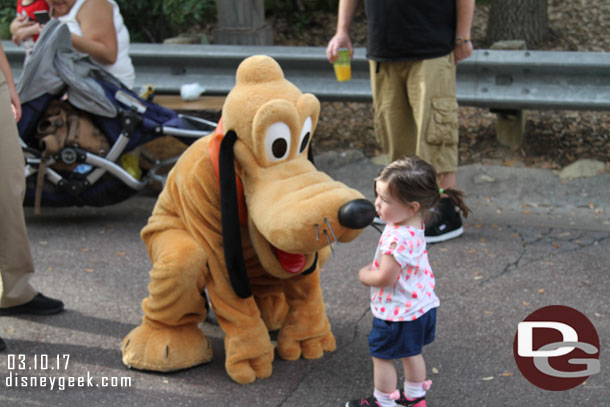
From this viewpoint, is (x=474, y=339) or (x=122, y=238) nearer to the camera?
(x=474, y=339)

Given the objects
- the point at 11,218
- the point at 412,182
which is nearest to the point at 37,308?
the point at 11,218

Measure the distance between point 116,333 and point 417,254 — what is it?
1.81 m

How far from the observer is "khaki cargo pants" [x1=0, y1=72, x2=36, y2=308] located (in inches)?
151

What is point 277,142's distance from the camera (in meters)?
3.30

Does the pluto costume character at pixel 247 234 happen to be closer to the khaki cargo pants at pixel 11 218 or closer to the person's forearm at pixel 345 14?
the khaki cargo pants at pixel 11 218

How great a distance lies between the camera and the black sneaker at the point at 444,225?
5086 mm

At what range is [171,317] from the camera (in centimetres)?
353

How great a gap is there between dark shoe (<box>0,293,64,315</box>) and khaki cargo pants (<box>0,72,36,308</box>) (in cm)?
4

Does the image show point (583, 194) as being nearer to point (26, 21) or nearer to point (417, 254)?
point (417, 254)

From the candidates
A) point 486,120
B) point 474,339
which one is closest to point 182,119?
point 474,339

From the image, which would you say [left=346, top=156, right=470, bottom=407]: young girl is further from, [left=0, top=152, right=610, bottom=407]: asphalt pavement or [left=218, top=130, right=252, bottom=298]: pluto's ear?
[left=218, top=130, right=252, bottom=298]: pluto's ear

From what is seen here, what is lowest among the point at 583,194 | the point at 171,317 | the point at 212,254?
the point at 583,194

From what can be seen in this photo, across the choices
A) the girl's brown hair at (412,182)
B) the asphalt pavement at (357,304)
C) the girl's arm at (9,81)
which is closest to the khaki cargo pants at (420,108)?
the asphalt pavement at (357,304)

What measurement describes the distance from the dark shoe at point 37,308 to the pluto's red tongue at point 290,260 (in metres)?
1.58
